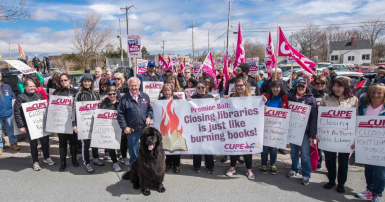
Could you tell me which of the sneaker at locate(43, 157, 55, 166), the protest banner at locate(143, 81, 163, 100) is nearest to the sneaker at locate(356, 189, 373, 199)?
the protest banner at locate(143, 81, 163, 100)

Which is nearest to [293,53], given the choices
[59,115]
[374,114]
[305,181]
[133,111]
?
[374,114]

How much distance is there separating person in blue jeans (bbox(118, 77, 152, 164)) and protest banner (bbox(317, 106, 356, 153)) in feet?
10.1

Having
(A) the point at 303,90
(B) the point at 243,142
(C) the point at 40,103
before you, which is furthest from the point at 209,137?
(C) the point at 40,103

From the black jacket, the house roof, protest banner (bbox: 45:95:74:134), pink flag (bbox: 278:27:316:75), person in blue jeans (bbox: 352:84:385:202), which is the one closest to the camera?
person in blue jeans (bbox: 352:84:385:202)

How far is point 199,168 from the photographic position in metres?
4.60

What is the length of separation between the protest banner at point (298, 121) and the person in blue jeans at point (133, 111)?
8.65 ft

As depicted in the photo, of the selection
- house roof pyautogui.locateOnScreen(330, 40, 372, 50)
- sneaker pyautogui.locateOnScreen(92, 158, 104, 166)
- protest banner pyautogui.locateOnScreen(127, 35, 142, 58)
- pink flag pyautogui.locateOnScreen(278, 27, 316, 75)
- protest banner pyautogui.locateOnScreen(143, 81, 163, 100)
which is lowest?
sneaker pyautogui.locateOnScreen(92, 158, 104, 166)

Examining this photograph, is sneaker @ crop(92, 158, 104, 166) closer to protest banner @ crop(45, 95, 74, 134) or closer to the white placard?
protest banner @ crop(45, 95, 74, 134)

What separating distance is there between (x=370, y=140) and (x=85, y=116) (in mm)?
4976

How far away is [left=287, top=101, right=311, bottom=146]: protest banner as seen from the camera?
3902mm

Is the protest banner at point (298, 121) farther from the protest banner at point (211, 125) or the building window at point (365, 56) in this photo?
the building window at point (365, 56)

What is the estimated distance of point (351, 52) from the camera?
6138cm

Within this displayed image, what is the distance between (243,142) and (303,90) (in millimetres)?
1396

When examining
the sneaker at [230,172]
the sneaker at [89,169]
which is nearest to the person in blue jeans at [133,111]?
the sneaker at [89,169]
